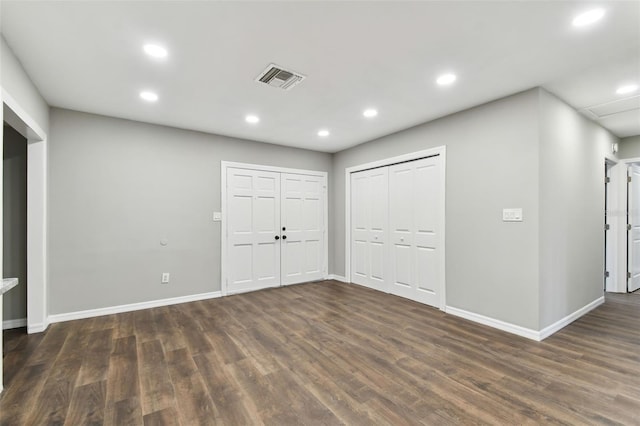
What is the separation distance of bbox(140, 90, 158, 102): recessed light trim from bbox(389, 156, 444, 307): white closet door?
3461mm

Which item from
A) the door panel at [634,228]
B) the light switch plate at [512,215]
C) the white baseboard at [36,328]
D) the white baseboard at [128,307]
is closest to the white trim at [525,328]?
the light switch plate at [512,215]

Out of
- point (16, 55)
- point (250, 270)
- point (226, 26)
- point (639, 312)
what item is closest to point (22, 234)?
point (16, 55)

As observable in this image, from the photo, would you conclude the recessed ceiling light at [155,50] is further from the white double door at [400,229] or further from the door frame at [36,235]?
the white double door at [400,229]

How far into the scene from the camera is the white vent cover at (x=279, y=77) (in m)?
2.73

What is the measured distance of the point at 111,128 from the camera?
3.96m

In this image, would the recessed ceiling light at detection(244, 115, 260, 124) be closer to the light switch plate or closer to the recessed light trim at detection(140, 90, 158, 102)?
the recessed light trim at detection(140, 90, 158, 102)

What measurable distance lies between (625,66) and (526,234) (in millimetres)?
1711

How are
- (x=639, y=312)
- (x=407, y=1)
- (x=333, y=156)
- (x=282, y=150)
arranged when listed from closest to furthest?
(x=407, y=1) → (x=639, y=312) → (x=282, y=150) → (x=333, y=156)

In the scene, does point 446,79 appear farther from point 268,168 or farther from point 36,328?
point 36,328

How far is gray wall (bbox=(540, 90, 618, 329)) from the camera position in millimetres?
3123

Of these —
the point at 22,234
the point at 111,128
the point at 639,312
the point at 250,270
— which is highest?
the point at 111,128

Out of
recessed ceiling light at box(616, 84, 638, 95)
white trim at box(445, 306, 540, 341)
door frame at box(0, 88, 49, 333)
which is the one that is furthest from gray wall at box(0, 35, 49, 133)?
recessed ceiling light at box(616, 84, 638, 95)

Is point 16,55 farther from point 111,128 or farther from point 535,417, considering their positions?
point 535,417

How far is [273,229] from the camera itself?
5.32 metres
